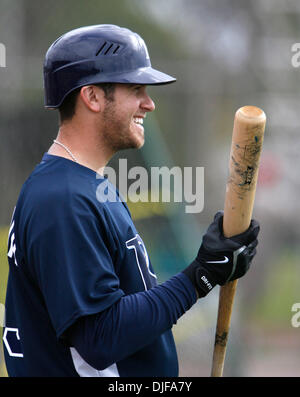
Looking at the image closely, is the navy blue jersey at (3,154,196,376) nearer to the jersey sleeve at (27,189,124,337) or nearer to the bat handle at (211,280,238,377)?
the jersey sleeve at (27,189,124,337)

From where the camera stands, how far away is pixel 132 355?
1.85 m

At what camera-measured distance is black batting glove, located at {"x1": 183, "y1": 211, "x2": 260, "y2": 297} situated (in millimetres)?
1825

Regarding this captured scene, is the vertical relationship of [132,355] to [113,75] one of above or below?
below

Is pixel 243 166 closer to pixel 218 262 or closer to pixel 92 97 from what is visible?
pixel 218 262

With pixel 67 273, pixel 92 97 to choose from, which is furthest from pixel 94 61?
pixel 67 273

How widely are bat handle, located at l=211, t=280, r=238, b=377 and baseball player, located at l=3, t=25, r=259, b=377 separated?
20 centimetres

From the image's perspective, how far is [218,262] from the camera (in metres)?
1.84

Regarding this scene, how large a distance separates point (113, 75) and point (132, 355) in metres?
0.88

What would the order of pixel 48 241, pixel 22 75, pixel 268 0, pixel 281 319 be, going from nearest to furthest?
pixel 48 241 < pixel 22 75 < pixel 268 0 < pixel 281 319

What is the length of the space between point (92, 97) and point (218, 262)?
65cm

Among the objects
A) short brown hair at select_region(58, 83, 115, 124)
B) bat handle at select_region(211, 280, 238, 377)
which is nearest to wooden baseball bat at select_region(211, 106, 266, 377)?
bat handle at select_region(211, 280, 238, 377)

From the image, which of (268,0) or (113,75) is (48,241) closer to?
(113,75)

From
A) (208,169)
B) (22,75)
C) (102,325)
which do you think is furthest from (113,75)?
(208,169)

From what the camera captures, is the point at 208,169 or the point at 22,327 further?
the point at 208,169
